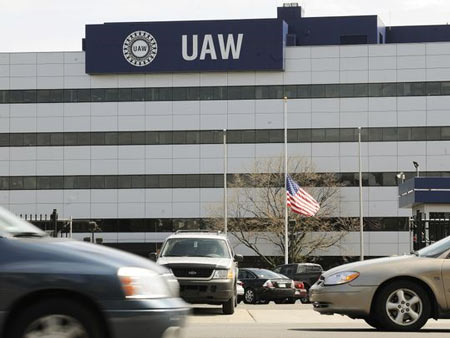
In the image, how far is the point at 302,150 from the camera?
76.3 meters

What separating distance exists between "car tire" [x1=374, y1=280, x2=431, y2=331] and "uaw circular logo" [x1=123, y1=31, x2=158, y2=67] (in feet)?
215

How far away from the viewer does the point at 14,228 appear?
866cm

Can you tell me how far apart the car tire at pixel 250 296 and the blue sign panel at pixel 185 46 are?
4239 cm

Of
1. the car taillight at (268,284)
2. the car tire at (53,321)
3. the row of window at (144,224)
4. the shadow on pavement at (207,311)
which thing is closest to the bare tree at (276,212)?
the row of window at (144,224)

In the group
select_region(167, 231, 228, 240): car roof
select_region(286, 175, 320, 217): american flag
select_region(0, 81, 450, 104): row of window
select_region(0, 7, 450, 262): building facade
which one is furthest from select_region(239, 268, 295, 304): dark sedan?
select_region(0, 81, 450, 104): row of window

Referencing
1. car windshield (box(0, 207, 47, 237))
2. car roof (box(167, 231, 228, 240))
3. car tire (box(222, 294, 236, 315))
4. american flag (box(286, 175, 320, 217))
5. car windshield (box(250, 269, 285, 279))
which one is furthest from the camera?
american flag (box(286, 175, 320, 217))

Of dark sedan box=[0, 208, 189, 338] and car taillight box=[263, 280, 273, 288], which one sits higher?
dark sedan box=[0, 208, 189, 338]

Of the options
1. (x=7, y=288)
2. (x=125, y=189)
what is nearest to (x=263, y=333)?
(x=7, y=288)

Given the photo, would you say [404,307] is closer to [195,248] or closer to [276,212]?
[195,248]

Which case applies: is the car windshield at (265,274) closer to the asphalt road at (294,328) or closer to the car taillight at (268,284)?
the car taillight at (268,284)

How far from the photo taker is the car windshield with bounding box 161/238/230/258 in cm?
2188

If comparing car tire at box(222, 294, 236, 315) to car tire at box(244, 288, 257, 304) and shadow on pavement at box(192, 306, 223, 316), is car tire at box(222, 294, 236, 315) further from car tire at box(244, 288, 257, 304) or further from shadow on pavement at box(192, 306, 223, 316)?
car tire at box(244, 288, 257, 304)

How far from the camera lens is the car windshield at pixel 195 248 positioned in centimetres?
2188

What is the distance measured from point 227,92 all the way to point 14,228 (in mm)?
69334
